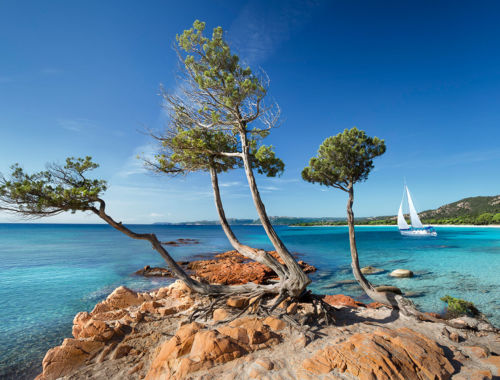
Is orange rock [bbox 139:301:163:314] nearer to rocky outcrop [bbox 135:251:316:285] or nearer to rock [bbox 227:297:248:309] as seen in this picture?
rock [bbox 227:297:248:309]

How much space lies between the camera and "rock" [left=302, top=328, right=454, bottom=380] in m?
4.01

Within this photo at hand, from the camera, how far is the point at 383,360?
4.16 m

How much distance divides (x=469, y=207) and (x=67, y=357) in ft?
541

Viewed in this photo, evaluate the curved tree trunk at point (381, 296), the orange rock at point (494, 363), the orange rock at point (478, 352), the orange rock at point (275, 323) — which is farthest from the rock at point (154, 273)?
the orange rock at point (494, 363)

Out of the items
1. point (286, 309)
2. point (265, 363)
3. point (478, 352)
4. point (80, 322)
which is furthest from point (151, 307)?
point (478, 352)

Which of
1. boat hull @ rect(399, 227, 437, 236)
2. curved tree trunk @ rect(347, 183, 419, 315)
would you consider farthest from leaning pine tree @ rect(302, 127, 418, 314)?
boat hull @ rect(399, 227, 437, 236)

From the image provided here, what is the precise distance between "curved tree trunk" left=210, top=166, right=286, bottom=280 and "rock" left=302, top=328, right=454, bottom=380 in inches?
118

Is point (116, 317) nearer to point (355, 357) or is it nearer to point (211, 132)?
point (211, 132)

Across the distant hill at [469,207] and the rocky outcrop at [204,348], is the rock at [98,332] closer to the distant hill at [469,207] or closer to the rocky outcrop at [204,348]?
the rocky outcrop at [204,348]

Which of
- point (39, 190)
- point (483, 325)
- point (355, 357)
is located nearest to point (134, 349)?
point (39, 190)

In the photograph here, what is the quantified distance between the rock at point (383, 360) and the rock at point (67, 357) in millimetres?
5423

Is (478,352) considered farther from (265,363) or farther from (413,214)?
(413,214)

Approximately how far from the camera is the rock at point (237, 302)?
294 inches

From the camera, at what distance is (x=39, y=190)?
6090mm
